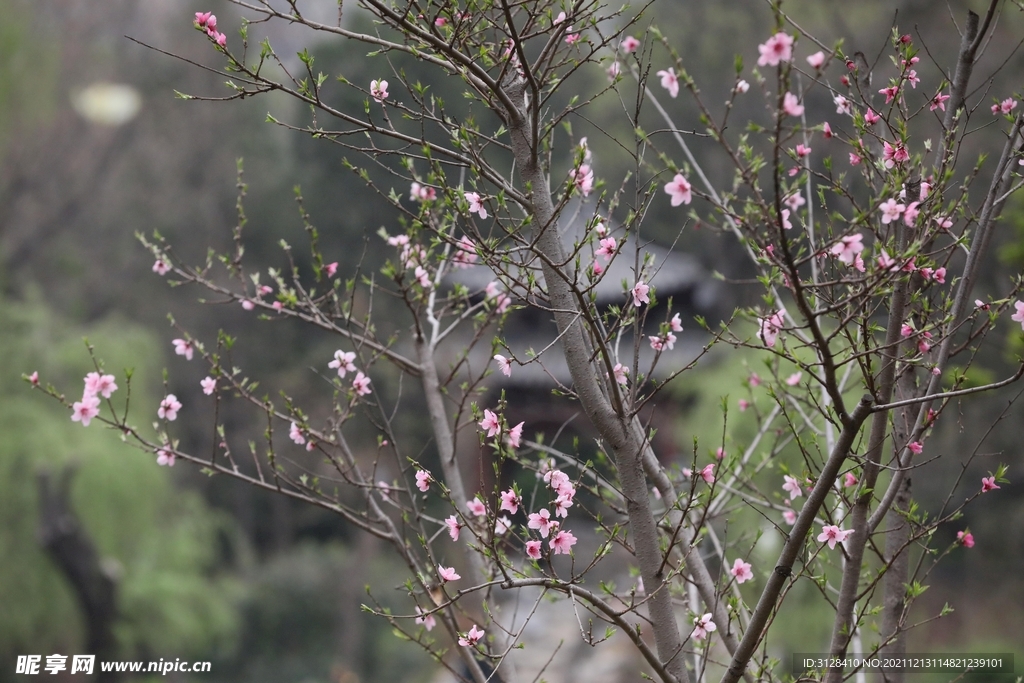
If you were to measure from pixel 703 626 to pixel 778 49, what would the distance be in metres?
1.03

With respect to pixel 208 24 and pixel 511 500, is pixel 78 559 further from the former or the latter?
pixel 511 500

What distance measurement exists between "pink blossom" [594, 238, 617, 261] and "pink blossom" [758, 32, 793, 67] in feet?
1.84

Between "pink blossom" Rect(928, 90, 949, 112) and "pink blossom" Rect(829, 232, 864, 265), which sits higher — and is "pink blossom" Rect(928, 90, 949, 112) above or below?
above

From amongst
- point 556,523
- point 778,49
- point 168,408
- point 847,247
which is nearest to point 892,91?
point 847,247

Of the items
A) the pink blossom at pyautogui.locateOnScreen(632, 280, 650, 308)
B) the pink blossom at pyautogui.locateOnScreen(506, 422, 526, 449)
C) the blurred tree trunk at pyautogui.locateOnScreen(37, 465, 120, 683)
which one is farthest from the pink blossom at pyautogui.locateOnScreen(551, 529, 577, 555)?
the blurred tree trunk at pyautogui.locateOnScreen(37, 465, 120, 683)

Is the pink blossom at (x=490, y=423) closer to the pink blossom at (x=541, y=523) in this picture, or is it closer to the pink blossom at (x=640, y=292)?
the pink blossom at (x=541, y=523)

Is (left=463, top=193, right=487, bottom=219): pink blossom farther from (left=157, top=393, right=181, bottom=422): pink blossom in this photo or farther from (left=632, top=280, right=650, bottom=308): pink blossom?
(left=157, top=393, right=181, bottom=422): pink blossom

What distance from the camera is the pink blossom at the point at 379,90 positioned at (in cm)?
158

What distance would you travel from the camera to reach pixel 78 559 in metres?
6.11

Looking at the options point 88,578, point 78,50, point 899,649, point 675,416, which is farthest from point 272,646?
point 899,649

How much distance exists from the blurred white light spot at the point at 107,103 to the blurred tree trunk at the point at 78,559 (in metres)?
5.88

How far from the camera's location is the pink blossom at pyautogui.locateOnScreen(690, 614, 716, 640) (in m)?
1.49

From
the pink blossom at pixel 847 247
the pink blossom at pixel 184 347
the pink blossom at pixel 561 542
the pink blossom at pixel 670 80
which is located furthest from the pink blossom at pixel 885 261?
the pink blossom at pixel 184 347

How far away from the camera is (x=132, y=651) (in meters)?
6.49
